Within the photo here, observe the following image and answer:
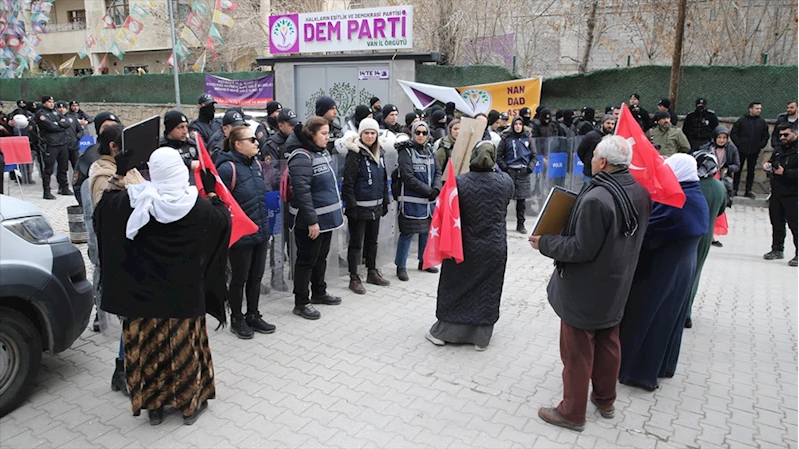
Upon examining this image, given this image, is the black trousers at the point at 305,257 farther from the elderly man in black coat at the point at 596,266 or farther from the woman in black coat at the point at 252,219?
the elderly man in black coat at the point at 596,266

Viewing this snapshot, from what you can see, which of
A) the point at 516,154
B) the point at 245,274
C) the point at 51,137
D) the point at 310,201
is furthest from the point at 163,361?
the point at 51,137

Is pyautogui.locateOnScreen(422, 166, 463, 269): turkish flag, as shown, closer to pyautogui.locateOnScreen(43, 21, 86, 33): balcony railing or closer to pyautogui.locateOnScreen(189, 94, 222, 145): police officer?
pyautogui.locateOnScreen(189, 94, 222, 145): police officer

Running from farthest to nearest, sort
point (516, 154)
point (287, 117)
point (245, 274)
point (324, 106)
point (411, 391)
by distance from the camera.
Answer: point (516, 154) → point (287, 117) → point (324, 106) → point (245, 274) → point (411, 391)

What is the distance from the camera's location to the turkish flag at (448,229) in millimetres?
4770

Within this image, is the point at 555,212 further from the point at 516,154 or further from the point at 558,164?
the point at 558,164

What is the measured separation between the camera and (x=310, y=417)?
3877 mm

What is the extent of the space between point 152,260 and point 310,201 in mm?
2108

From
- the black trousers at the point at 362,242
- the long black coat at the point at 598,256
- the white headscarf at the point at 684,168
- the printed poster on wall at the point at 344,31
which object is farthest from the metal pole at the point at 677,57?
the long black coat at the point at 598,256

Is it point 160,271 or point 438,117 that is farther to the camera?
point 438,117

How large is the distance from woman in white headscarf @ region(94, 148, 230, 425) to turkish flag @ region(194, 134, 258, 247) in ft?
1.85

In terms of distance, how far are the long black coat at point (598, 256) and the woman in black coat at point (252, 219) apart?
2675 millimetres

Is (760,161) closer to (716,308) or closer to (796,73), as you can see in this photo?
(796,73)

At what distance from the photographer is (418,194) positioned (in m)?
6.77

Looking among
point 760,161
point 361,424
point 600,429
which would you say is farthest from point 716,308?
point 760,161
